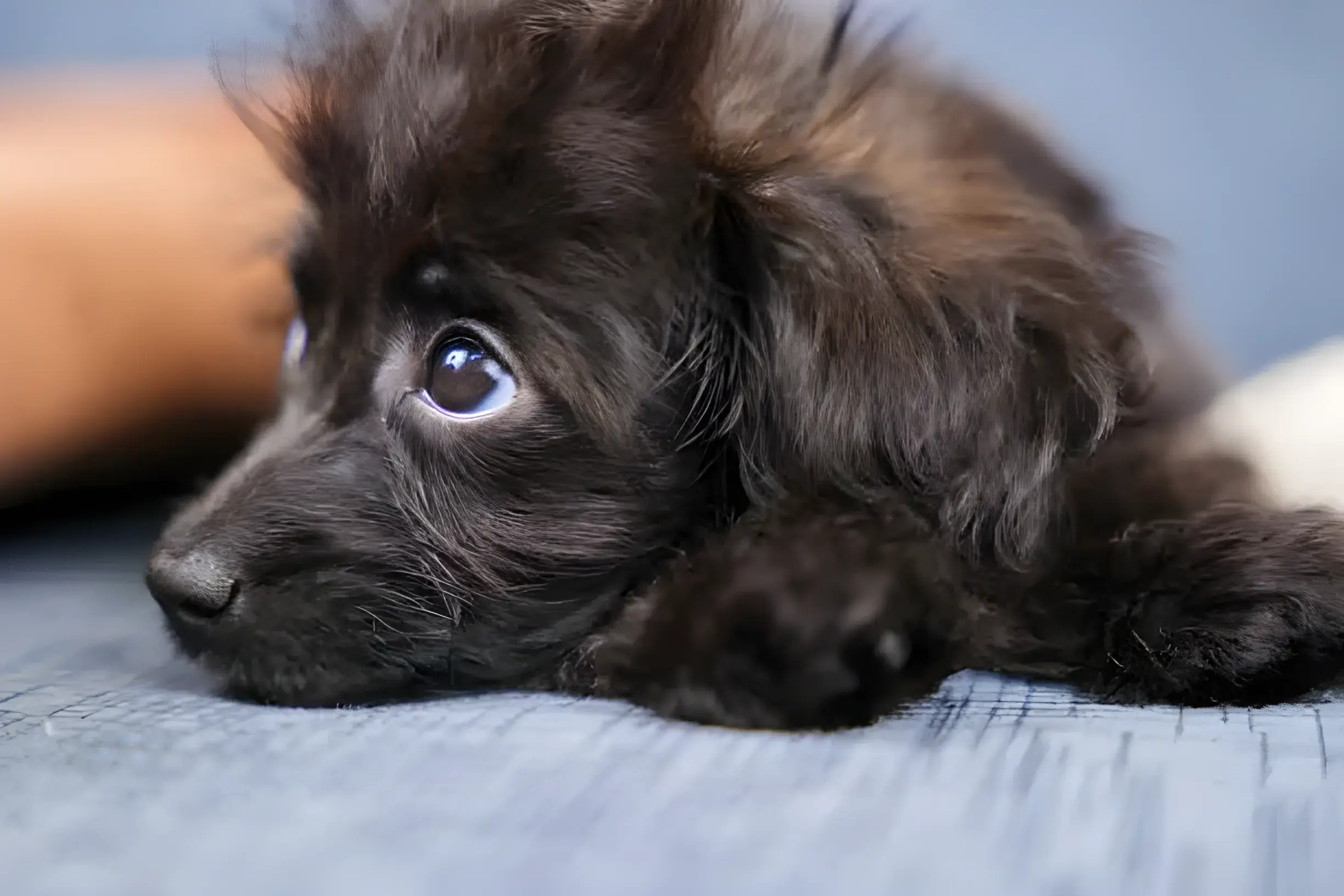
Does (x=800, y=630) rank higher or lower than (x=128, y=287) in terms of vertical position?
lower

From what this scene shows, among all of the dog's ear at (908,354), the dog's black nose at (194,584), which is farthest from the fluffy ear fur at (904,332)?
the dog's black nose at (194,584)

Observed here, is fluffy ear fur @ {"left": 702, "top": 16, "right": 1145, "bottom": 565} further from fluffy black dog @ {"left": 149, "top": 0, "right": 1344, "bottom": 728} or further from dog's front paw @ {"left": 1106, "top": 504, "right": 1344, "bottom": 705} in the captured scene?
dog's front paw @ {"left": 1106, "top": 504, "right": 1344, "bottom": 705}

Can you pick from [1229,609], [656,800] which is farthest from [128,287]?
[1229,609]

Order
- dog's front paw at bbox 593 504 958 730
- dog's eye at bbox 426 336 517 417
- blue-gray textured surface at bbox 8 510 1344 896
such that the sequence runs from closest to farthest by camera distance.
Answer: blue-gray textured surface at bbox 8 510 1344 896
dog's front paw at bbox 593 504 958 730
dog's eye at bbox 426 336 517 417

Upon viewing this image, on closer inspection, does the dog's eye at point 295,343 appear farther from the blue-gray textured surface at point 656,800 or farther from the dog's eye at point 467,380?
the blue-gray textured surface at point 656,800

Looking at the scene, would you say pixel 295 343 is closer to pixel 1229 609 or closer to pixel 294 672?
pixel 294 672

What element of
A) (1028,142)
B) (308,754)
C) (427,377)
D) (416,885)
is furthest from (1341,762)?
(1028,142)

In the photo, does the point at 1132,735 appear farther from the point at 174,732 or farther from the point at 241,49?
the point at 241,49

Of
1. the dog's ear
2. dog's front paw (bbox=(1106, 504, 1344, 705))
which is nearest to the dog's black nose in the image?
the dog's ear
